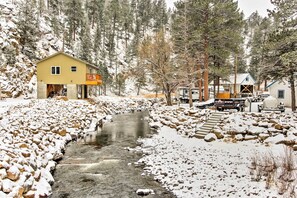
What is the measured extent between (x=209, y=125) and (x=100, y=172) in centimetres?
943

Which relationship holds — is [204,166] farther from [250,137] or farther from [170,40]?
[170,40]

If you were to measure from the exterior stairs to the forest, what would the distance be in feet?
13.8

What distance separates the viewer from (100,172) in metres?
12.3

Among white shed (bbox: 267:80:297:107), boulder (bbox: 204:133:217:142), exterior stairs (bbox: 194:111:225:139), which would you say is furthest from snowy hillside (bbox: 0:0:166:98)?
boulder (bbox: 204:133:217:142)

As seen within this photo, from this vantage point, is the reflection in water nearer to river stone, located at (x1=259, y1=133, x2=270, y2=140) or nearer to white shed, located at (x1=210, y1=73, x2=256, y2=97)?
river stone, located at (x1=259, y1=133, x2=270, y2=140)

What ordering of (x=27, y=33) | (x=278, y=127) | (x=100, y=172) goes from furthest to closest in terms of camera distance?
(x=27, y=33)
(x=278, y=127)
(x=100, y=172)

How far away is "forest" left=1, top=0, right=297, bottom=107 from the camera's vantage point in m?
17.9

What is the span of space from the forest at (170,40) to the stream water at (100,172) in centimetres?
962

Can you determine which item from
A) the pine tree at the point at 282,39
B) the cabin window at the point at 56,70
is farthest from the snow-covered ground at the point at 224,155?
the cabin window at the point at 56,70

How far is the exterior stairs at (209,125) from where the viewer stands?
708 inches

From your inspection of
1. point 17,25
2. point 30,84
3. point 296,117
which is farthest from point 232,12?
point 17,25

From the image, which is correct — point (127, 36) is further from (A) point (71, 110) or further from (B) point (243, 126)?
(B) point (243, 126)

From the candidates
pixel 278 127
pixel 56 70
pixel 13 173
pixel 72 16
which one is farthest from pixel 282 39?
pixel 72 16

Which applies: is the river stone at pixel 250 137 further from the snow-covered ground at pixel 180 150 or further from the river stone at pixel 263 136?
the river stone at pixel 263 136
